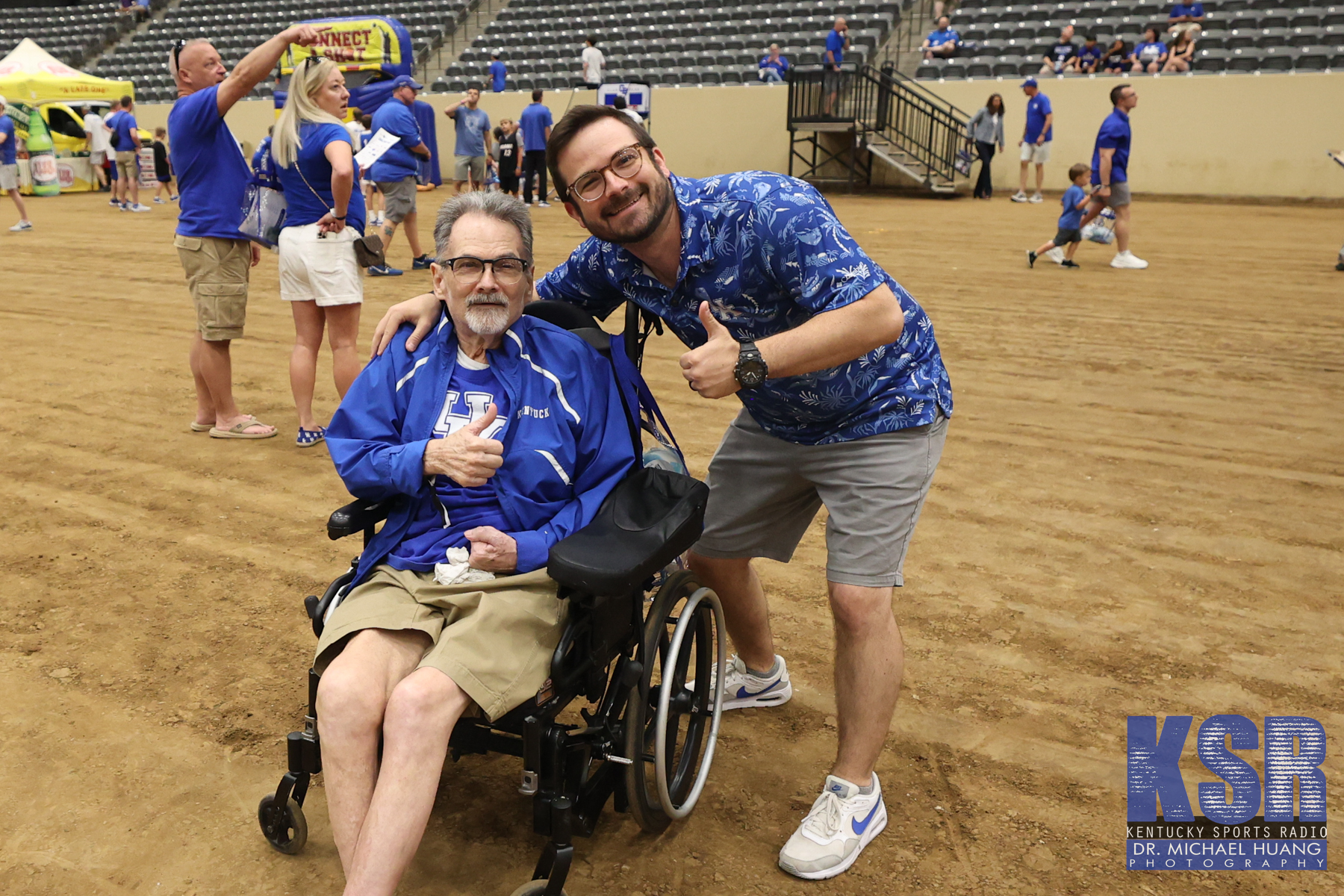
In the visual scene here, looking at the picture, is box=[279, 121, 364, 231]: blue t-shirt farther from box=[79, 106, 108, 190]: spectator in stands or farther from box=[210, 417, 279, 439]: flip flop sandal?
box=[79, 106, 108, 190]: spectator in stands

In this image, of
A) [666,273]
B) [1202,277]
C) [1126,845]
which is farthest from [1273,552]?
[1202,277]

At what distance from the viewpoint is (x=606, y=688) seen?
2.11 meters

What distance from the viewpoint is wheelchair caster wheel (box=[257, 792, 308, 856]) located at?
208 centimetres

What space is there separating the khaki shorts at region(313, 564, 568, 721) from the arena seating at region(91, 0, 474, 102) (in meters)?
23.0

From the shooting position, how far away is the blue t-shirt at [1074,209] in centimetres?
883

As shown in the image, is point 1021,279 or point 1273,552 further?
point 1021,279

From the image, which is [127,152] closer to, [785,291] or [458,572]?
[458,572]

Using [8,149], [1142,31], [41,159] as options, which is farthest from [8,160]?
[1142,31]

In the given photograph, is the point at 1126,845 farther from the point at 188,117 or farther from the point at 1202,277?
the point at 1202,277

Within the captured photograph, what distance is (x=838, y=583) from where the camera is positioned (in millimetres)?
2125

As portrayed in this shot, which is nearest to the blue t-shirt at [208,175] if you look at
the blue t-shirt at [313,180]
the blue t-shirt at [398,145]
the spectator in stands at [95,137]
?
the blue t-shirt at [313,180]

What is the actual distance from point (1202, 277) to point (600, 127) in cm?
781

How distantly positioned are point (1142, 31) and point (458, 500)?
17273mm

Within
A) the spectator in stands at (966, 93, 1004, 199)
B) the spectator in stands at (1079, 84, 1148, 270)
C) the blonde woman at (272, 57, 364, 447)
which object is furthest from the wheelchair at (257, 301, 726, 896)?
the spectator in stands at (966, 93, 1004, 199)
